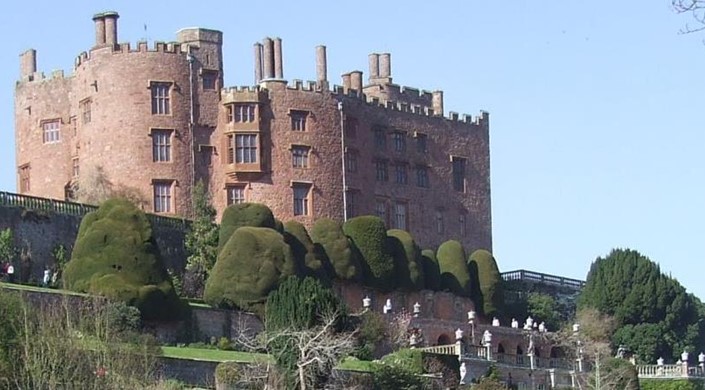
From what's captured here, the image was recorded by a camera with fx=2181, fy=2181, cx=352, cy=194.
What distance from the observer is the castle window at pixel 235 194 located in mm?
74750

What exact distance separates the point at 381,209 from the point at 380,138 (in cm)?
271

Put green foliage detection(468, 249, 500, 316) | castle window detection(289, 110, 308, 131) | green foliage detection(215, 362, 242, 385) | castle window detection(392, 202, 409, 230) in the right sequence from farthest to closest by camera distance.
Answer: castle window detection(392, 202, 409, 230) → green foliage detection(468, 249, 500, 316) → castle window detection(289, 110, 308, 131) → green foliage detection(215, 362, 242, 385)

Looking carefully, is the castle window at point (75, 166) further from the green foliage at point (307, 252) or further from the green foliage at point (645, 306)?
the green foliage at point (645, 306)

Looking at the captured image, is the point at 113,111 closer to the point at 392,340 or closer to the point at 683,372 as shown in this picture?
the point at 392,340

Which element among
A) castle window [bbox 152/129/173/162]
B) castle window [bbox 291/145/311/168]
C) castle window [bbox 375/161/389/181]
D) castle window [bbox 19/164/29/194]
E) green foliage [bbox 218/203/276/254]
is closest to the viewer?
green foliage [bbox 218/203/276/254]

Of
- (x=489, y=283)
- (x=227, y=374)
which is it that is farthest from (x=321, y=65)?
(x=227, y=374)

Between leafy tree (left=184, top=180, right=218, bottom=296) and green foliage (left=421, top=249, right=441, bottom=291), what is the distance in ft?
26.9

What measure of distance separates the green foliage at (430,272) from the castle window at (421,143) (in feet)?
17.8

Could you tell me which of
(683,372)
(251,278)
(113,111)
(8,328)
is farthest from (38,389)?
(683,372)

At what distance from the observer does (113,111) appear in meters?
74.2

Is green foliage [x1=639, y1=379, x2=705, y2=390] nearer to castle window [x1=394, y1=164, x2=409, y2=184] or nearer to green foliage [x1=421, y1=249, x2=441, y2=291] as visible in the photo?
green foliage [x1=421, y1=249, x2=441, y2=291]

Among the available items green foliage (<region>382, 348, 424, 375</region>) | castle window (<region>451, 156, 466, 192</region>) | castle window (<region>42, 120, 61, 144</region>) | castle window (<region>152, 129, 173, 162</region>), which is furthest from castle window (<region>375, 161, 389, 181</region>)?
green foliage (<region>382, 348, 424, 375</region>)

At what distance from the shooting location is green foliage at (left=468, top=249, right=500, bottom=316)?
78.8 m

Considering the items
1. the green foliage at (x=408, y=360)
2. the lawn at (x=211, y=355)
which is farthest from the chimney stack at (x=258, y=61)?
the lawn at (x=211, y=355)
